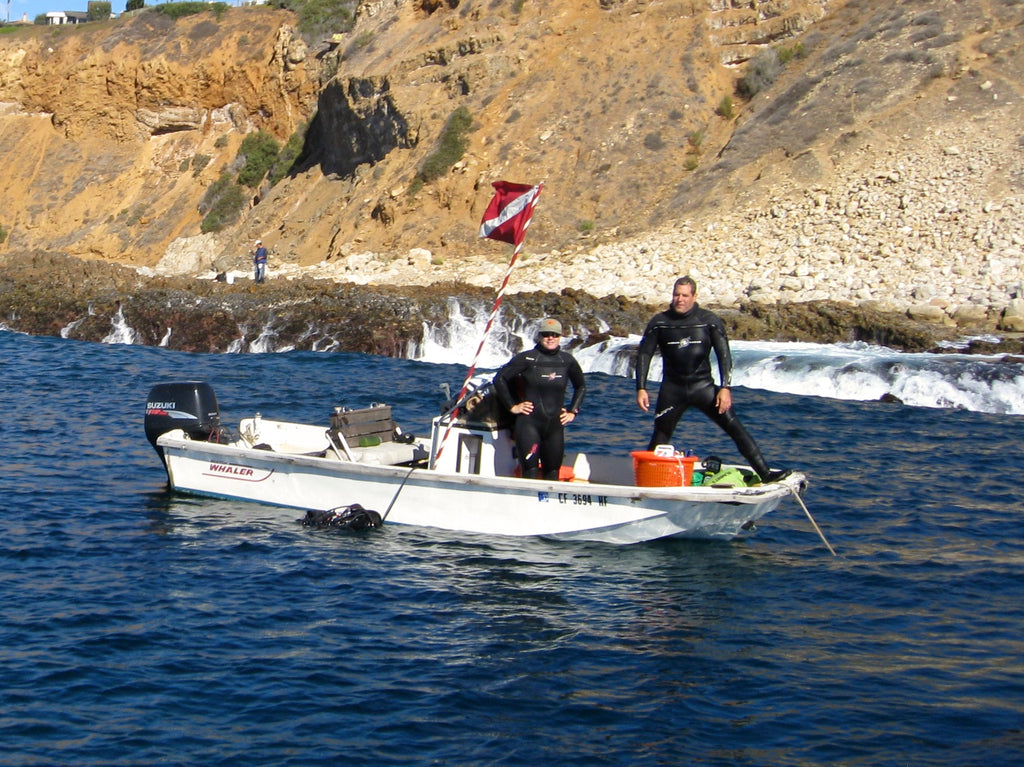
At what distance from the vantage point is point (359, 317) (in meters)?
28.0

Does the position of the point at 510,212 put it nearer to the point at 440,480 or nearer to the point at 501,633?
the point at 440,480

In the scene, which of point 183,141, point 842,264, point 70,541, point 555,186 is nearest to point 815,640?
point 70,541

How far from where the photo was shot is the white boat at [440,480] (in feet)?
35.1

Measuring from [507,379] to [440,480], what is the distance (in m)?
1.16

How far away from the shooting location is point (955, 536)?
468 inches

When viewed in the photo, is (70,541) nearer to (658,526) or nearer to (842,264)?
(658,526)

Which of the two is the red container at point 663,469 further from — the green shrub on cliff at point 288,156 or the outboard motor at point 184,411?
the green shrub on cliff at point 288,156

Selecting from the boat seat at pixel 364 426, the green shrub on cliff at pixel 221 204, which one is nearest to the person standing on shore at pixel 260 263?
the green shrub on cliff at pixel 221 204

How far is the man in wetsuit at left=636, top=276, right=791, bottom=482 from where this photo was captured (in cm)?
1080

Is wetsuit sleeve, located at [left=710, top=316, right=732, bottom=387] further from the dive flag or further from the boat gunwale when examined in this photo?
the dive flag

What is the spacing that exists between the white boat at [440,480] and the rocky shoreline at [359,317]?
13850 millimetres

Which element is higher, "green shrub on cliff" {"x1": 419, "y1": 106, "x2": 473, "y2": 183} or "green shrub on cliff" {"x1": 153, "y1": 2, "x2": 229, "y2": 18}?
"green shrub on cliff" {"x1": 153, "y1": 2, "x2": 229, "y2": 18}

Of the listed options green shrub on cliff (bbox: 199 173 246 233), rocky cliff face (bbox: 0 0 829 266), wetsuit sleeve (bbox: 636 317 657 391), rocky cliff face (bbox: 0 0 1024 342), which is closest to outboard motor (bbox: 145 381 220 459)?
wetsuit sleeve (bbox: 636 317 657 391)

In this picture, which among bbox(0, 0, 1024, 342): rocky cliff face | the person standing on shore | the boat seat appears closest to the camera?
the boat seat
